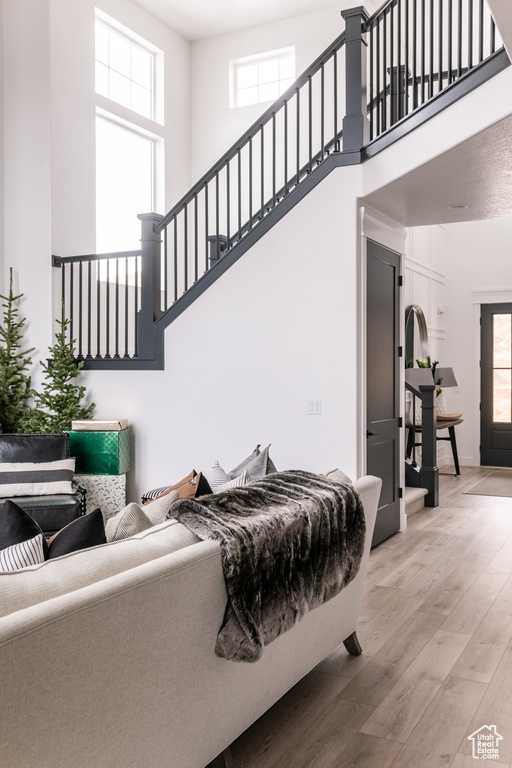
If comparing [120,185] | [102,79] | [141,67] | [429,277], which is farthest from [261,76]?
[429,277]

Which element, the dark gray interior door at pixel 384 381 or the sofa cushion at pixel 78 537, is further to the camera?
the dark gray interior door at pixel 384 381

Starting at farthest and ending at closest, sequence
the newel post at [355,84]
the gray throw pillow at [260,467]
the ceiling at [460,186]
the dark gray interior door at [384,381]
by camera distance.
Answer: the dark gray interior door at [384,381], the newel post at [355,84], the ceiling at [460,186], the gray throw pillow at [260,467]

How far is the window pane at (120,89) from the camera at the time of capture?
7453mm

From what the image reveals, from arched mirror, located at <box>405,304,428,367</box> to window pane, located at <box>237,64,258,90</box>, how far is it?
340 centimetres

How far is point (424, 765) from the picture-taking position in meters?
2.27

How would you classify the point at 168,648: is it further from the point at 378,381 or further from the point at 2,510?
the point at 378,381

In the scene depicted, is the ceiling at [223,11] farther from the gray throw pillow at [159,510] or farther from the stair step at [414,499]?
the gray throw pillow at [159,510]

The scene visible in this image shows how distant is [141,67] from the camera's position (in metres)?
7.92

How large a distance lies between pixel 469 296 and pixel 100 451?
240 inches

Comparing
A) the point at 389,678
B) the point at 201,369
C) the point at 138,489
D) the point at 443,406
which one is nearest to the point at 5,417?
the point at 138,489

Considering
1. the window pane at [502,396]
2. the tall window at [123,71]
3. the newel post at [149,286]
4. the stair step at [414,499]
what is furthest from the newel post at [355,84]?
the window pane at [502,396]

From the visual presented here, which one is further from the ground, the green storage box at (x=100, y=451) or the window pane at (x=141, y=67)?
the window pane at (x=141, y=67)

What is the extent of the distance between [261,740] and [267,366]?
302cm

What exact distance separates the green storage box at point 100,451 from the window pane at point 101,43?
163 inches
